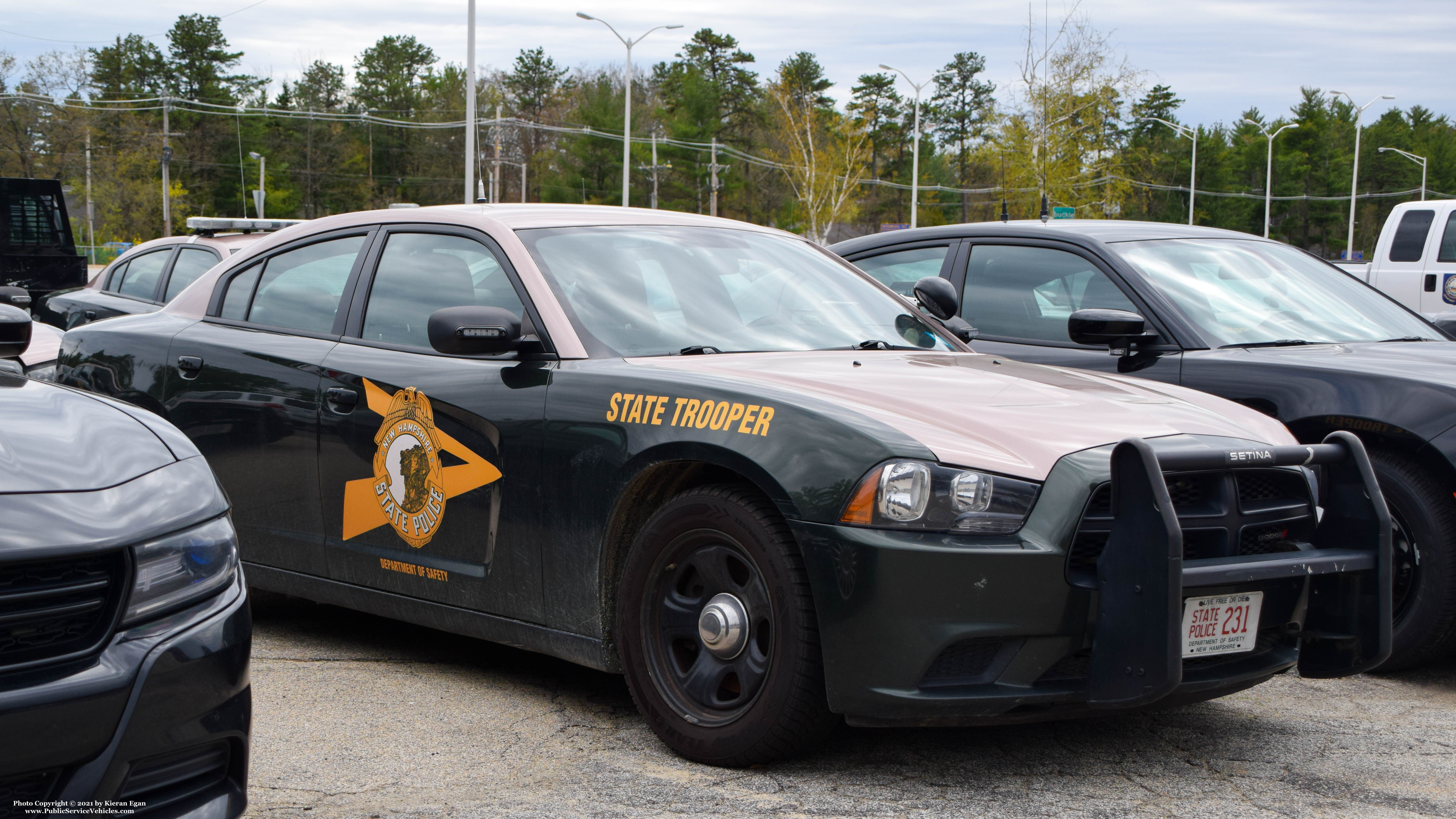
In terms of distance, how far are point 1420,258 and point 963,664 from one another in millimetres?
9844

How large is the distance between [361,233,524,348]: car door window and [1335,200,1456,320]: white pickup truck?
9.05 meters

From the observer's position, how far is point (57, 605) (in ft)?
7.41

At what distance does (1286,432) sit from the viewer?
12.7ft

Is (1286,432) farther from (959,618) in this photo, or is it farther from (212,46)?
(212,46)

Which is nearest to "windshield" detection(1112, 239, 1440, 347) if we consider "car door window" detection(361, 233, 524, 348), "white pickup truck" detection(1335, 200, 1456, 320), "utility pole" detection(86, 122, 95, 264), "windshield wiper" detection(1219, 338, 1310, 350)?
"windshield wiper" detection(1219, 338, 1310, 350)

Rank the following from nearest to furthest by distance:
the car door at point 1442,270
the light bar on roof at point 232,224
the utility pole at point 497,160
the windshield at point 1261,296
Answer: the windshield at point 1261,296, the light bar on roof at point 232,224, the car door at point 1442,270, the utility pole at point 497,160

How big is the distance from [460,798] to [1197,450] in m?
2.00

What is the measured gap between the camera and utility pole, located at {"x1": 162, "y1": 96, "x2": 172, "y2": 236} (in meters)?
63.3

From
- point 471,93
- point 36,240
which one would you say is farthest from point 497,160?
point 36,240

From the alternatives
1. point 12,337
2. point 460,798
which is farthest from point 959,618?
point 12,337

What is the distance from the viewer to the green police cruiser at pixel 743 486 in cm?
319

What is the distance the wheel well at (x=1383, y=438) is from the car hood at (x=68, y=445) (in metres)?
3.74

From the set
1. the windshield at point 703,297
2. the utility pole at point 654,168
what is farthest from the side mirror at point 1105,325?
the utility pole at point 654,168

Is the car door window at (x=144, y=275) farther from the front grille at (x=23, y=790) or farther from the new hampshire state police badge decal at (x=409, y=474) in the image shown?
the front grille at (x=23, y=790)
